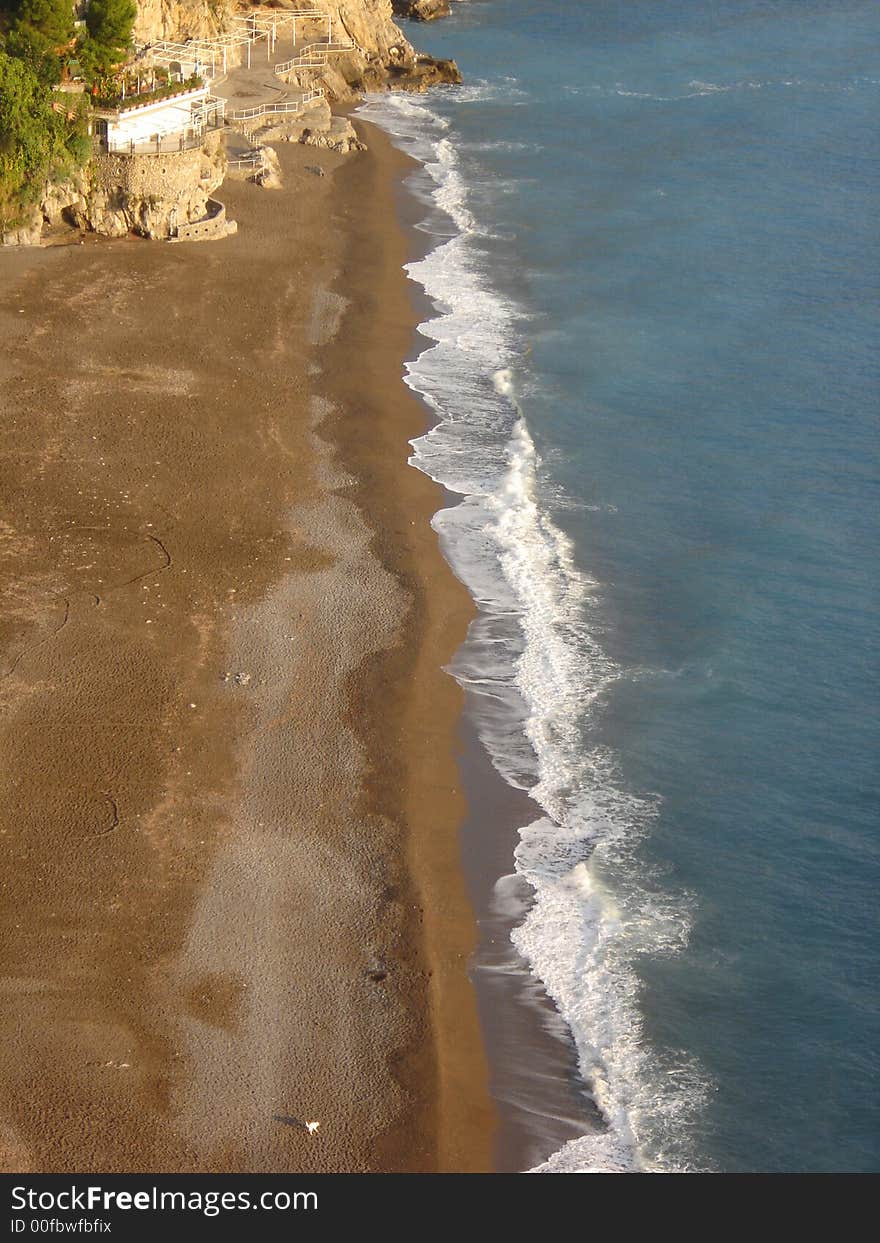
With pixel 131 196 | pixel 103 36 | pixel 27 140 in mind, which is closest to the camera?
pixel 27 140

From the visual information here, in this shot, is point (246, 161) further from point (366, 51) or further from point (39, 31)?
point (366, 51)

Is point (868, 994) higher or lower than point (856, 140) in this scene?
lower

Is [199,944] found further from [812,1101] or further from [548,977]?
[812,1101]

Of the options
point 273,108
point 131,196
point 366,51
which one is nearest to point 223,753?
point 131,196

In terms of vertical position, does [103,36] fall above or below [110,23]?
below

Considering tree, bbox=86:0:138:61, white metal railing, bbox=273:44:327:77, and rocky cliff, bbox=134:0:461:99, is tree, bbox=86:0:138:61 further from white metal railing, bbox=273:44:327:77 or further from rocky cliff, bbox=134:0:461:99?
white metal railing, bbox=273:44:327:77

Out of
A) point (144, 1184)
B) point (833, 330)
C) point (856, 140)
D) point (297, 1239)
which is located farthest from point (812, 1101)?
point (856, 140)

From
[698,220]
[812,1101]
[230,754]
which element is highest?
[698,220]

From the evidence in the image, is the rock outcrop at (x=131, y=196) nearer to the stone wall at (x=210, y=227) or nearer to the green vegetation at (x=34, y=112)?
the stone wall at (x=210, y=227)
